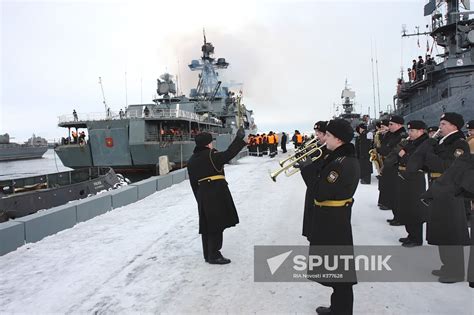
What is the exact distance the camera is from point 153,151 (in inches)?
996

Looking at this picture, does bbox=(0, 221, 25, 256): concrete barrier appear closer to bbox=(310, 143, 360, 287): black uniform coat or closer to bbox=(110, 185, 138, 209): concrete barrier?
bbox=(110, 185, 138, 209): concrete barrier

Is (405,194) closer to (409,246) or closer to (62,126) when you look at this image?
(409,246)

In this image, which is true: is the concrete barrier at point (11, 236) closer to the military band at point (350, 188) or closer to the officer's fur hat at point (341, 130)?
the military band at point (350, 188)

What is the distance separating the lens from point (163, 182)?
475 inches

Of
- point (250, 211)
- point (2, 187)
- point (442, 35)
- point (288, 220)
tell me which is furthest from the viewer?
point (442, 35)

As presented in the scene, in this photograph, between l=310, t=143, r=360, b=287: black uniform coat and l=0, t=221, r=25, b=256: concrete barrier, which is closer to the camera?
l=310, t=143, r=360, b=287: black uniform coat

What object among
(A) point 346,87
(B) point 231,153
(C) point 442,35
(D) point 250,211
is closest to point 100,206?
(D) point 250,211

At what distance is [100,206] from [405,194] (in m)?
6.32

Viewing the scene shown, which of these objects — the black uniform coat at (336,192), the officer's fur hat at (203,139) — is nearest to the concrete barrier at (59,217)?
the officer's fur hat at (203,139)

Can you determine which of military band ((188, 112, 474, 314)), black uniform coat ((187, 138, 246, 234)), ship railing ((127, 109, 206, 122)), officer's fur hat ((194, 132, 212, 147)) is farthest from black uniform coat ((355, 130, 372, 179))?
ship railing ((127, 109, 206, 122))

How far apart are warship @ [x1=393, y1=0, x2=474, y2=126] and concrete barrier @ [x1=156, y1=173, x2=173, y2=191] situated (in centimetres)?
1534

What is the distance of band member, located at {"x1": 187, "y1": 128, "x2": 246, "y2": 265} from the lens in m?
4.61

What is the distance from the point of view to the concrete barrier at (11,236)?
5.32 meters

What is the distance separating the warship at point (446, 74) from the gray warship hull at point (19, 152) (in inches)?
3065
